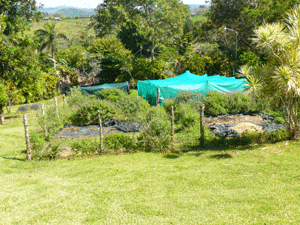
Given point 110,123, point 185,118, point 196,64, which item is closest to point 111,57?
point 196,64

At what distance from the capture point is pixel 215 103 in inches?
555

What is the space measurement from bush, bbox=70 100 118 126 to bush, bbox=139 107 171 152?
16.2 ft

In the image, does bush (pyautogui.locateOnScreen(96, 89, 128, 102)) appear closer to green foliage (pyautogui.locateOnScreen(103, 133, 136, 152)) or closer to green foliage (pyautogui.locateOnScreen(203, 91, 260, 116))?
green foliage (pyautogui.locateOnScreen(203, 91, 260, 116))

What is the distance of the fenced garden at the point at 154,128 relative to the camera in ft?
28.6

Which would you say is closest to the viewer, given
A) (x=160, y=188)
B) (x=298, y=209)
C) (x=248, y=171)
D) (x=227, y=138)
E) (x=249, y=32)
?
(x=298, y=209)

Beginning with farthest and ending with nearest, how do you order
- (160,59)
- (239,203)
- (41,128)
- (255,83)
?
(160,59) < (41,128) < (255,83) < (239,203)

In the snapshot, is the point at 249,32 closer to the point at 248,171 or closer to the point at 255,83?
the point at 255,83

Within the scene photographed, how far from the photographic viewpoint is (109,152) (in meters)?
8.75

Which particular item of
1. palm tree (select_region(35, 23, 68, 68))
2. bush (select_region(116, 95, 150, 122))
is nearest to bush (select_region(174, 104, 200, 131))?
bush (select_region(116, 95, 150, 122))

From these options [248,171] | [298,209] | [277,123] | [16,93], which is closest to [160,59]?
[16,93]

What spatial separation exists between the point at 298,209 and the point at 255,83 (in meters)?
4.78

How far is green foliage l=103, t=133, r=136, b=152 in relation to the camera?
28.5 ft

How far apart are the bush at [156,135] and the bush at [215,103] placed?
5636 millimetres

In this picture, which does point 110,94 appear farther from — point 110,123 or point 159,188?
point 159,188
